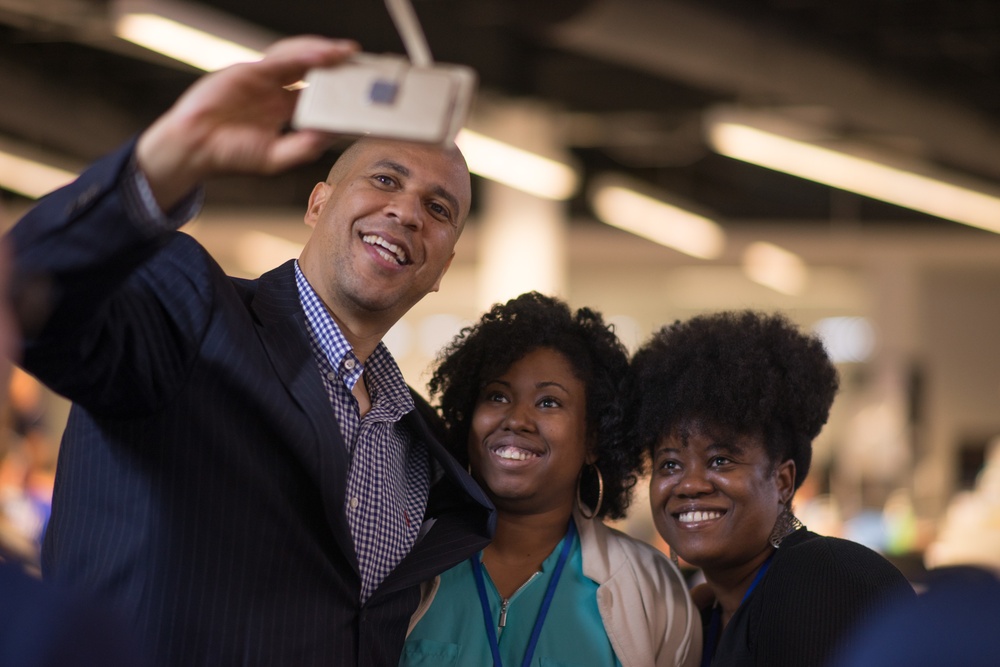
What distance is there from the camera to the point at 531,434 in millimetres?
2383

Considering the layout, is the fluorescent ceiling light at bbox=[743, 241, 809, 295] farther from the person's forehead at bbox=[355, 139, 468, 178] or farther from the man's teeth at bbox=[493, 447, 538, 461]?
the person's forehead at bbox=[355, 139, 468, 178]

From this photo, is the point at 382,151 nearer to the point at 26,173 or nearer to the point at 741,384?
the point at 741,384

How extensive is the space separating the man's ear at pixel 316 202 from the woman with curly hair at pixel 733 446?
2.56 ft

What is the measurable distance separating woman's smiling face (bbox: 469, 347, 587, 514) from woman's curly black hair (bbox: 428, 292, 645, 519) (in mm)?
28

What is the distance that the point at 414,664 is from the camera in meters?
2.19

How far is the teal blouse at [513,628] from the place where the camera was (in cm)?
223

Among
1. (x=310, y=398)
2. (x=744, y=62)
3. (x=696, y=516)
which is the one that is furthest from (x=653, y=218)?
(x=310, y=398)

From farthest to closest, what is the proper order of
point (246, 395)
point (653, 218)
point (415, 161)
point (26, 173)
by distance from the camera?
point (653, 218)
point (26, 173)
point (415, 161)
point (246, 395)

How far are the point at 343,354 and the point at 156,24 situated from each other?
5.17 m

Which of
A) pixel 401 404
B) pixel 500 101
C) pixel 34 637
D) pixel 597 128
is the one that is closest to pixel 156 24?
pixel 500 101

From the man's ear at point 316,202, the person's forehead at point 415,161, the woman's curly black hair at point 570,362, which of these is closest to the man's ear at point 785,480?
the woman's curly black hair at point 570,362

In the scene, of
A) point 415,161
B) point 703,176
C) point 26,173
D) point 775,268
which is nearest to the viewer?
point 415,161

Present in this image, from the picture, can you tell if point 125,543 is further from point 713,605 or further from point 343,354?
point 713,605

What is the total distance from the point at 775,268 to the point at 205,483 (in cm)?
1286
